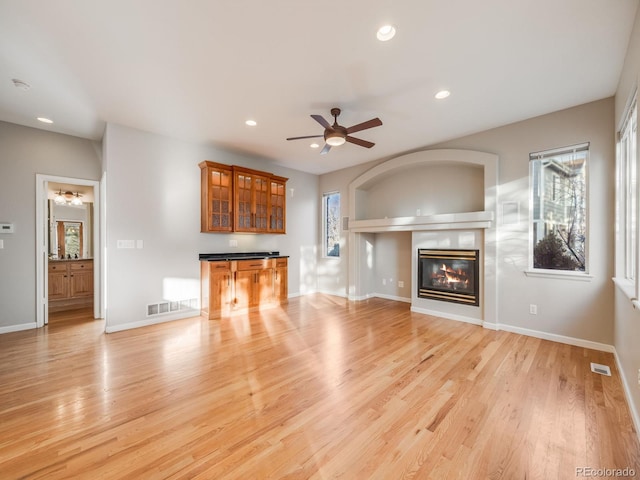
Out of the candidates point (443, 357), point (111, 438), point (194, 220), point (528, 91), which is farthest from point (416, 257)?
point (111, 438)

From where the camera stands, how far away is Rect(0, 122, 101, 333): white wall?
12.6ft

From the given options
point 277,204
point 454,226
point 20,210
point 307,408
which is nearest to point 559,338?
point 454,226

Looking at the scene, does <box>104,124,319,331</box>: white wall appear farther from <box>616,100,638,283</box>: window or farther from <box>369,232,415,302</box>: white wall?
<box>616,100,638,283</box>: window

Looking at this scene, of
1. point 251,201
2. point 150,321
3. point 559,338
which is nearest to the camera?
point 559,338

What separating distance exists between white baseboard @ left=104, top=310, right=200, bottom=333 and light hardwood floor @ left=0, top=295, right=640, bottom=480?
0.24 m

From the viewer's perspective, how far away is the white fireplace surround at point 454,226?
398 centimetres

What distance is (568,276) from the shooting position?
Result: 337 cm

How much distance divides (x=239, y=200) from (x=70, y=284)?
3675mm

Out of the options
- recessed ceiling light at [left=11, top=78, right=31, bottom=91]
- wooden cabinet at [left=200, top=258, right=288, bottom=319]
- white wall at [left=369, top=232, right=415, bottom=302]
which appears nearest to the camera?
recessed ceiling light at [left=11, top=78, right=31, bottom=91]

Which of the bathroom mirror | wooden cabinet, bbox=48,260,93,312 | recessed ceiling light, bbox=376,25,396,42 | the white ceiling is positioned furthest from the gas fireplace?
the bathroom mirror

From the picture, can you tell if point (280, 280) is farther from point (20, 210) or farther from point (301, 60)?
point (20, 210)

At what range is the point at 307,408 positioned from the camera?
6.85 feet

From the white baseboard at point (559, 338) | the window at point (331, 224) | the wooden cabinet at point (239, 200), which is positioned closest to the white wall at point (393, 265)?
the window at point (331, 224)

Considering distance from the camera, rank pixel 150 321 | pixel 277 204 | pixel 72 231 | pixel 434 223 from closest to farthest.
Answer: pixel 150 321 → pixel 434 223 → pixel 277 204 → pixel 72 231
